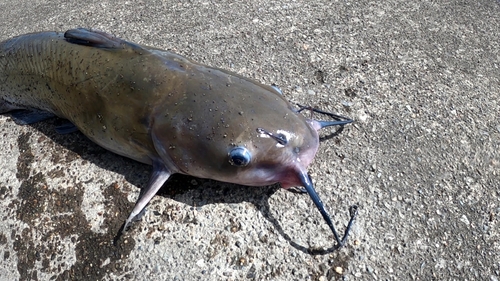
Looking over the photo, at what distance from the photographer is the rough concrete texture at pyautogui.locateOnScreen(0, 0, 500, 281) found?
6.26 feet

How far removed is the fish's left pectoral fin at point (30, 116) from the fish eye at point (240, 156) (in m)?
1.43

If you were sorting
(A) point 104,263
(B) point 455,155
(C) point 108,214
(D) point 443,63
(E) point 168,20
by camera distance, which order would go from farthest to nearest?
(E) point 168,20
(D) point 443,63
(B) point 455,155
(C) point 108,214
(A) point 104,263

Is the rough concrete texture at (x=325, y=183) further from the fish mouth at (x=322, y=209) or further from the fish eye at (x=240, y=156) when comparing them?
the fish eye at (x=240, y=156)

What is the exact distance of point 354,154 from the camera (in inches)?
88.5

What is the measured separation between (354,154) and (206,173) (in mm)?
878

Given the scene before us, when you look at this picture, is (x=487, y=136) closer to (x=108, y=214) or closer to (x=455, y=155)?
(x=455, y=155)

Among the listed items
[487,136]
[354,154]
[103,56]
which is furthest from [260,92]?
[487,136]

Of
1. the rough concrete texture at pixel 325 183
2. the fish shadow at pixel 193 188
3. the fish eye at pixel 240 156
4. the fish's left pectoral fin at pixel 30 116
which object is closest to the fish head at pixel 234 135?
the fish eye at pixel 240 156

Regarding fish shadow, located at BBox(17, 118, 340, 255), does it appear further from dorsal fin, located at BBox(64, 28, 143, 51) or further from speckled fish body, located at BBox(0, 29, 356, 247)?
dorsal fin, located at BBox(64, 28, 143, 51)

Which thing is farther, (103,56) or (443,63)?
(443,63)

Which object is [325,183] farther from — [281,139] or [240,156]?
[240,156]

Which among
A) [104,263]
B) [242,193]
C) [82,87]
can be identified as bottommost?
[104,263]

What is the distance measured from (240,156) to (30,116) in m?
1.62

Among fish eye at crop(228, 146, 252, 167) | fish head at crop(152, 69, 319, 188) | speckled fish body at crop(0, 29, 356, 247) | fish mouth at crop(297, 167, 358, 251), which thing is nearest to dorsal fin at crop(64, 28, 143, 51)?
speckled fish body at crop(0, 29, 356, 247)
